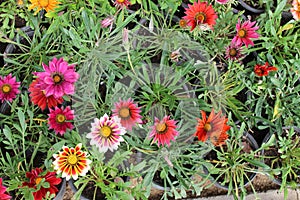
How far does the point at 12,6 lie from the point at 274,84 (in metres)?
0.99

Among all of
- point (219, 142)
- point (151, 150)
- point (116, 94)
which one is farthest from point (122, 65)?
point (219, 142)

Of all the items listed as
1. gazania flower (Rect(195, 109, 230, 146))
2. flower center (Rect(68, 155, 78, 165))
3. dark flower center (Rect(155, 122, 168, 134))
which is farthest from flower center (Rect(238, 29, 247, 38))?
flower center (Rect(68, 155, 78, 165))

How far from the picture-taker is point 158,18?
4.80ft

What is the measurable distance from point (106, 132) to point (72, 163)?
13cm

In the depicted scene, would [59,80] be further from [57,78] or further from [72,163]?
[72,163]

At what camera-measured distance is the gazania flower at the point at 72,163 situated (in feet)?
3.67

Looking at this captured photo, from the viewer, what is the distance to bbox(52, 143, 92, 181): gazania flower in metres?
→ 1.12

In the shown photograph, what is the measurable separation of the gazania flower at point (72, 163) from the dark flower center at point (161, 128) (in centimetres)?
21

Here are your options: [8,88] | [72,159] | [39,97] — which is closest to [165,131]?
[72,159]

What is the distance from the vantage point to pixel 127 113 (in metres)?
1.14

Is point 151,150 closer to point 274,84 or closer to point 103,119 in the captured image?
point 103,119

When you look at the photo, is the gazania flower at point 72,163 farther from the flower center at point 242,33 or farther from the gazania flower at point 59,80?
the flower center at point 242,33

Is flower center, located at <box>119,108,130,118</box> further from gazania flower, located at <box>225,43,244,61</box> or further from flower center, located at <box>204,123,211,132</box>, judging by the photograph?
gazania flower, located at <box>225,43,244,61</box>

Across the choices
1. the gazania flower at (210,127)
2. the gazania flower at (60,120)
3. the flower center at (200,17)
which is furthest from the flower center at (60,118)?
the flower center at (200,17)
